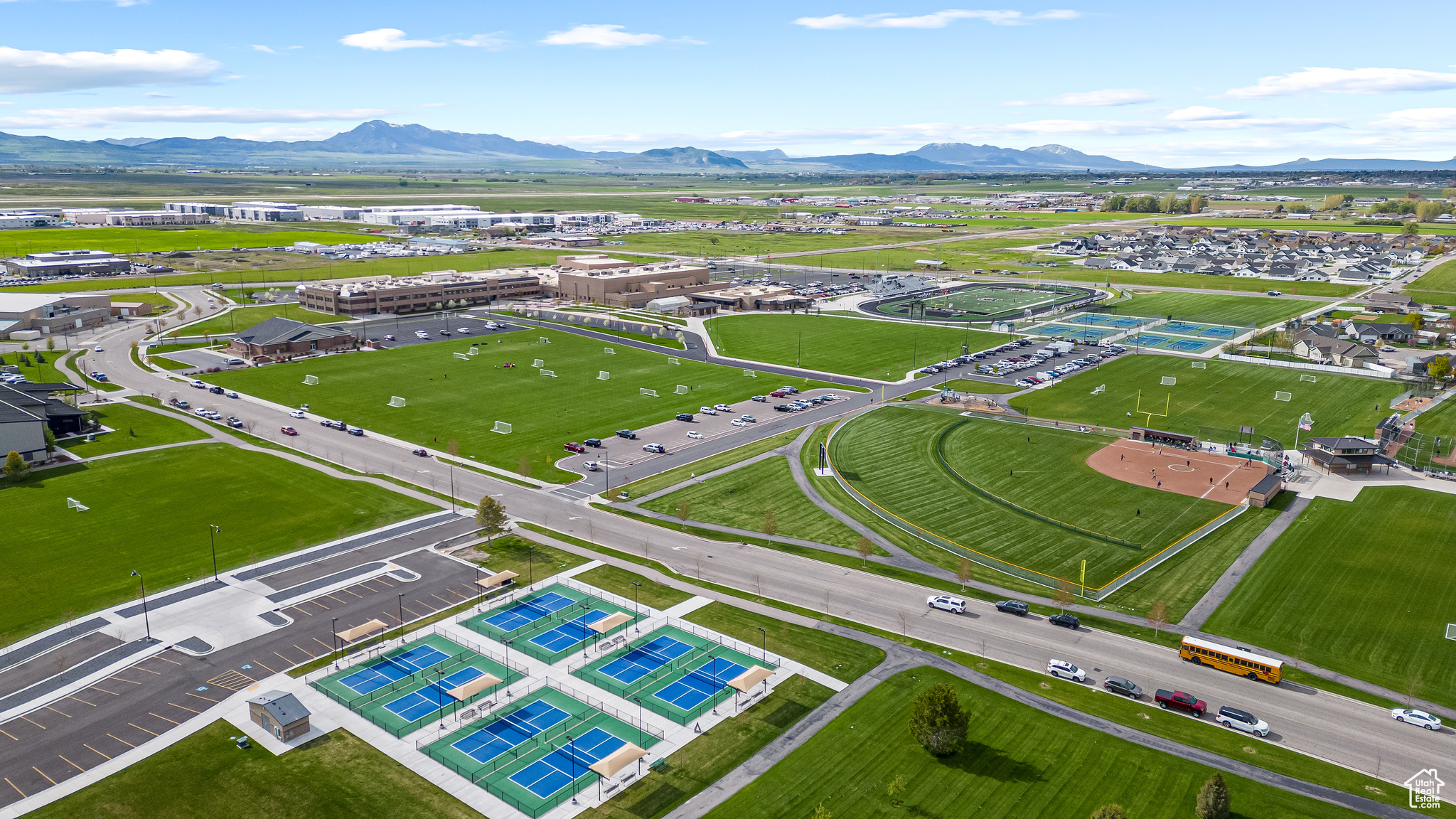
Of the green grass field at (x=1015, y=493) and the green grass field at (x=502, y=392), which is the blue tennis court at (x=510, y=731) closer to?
the green grass field at (x=1015, y=493)

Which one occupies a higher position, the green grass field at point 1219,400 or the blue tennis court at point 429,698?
the green grass field at point 1219,400

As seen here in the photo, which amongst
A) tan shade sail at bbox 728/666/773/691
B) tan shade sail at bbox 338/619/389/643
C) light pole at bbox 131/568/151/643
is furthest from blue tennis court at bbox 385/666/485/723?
light pole at bbox 131/568/151/643

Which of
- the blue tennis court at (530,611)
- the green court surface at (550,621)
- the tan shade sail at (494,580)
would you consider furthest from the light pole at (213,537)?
the blue tennis court at (530,611)

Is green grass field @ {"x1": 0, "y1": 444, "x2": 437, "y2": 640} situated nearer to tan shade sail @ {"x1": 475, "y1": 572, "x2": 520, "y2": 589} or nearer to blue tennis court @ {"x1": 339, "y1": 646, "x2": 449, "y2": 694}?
tan shade sail @ {"x1": 475, "y1": 572, "x2": 520, "y2": 589}

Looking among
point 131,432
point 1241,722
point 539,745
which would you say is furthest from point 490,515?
point 131,432

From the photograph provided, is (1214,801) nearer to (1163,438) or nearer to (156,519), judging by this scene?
(1163,438)
